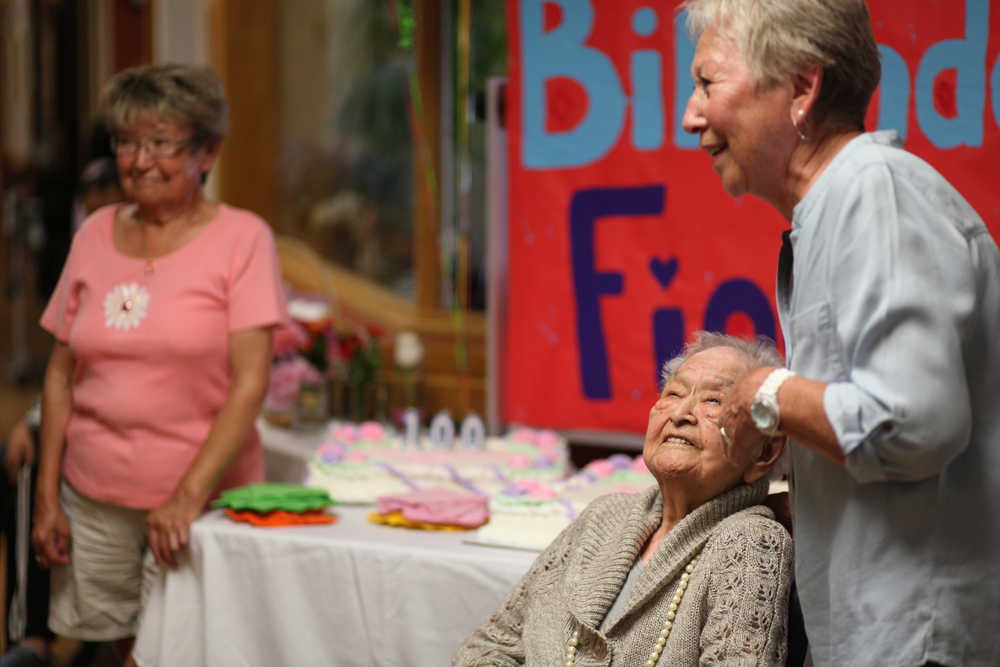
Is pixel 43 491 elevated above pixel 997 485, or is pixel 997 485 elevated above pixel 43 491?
pixel 997 485

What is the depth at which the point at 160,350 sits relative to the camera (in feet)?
7.93

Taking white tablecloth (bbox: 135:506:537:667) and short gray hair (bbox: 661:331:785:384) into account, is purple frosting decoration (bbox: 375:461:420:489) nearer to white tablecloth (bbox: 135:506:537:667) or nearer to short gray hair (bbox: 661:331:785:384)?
white tablecloth (bbox: 135:506:537:667)

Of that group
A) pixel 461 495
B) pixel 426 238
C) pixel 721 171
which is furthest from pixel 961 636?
pixel 426 238

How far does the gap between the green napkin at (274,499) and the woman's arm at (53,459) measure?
36 centimetres

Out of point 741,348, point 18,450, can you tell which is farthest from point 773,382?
point 18,450

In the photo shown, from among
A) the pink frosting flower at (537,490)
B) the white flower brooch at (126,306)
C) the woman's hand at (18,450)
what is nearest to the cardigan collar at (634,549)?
the pink frosting flower at (537,490)

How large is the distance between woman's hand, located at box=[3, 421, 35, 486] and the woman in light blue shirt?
205cm

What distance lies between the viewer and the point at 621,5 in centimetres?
284

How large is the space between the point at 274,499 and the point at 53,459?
55cm

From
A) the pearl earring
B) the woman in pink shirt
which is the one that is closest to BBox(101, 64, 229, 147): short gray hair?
the woman in pink shirt

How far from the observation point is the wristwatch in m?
1.27

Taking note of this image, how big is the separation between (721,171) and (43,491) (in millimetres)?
1788

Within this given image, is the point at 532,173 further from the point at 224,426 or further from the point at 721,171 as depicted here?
the point at 721,171

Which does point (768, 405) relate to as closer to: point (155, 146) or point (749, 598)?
point (749, 598)
